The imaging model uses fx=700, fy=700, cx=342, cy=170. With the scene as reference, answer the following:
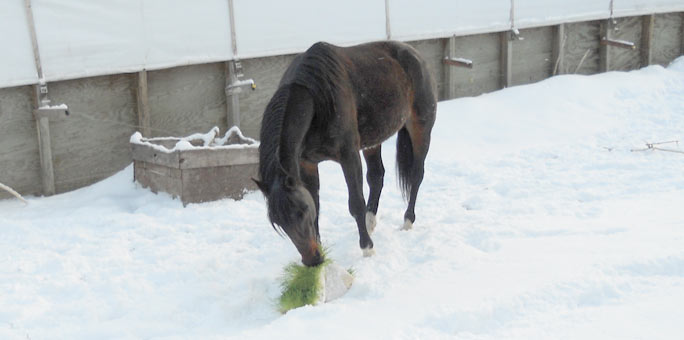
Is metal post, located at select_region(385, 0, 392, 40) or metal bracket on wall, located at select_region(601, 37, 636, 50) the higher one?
metal post, located at select_region(385, 0, 392, 40)

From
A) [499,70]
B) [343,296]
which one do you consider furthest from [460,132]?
[343,296]

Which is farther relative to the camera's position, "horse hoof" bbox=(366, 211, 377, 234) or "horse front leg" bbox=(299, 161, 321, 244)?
"horse hoof" bbox=(366, 211, 377, 234)

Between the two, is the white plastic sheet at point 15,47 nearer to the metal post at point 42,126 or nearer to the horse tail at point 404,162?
the metal post at point 42,126

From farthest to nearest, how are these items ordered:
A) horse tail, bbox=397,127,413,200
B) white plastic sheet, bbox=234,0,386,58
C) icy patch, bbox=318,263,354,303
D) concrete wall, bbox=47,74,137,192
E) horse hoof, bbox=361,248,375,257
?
white plastic sheet, bbox=234,0,386,58
concrete wall, bbox=47,74,137,192
horse tail, bbox=397,127,413,200
horse hoof, bbox=361,248,375,257
icy patch, bbox=318,263,354,303

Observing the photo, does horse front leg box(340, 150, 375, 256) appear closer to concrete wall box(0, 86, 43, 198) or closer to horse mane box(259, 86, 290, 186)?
horse mane box(259, 86, 290, 186)

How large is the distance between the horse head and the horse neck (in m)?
0.09

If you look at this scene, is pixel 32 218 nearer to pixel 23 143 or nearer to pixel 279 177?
pixel 23 143

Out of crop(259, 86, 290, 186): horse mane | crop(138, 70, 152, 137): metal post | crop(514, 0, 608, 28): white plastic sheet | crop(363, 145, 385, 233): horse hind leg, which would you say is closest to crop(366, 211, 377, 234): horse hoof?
crop(363, 145, 385, 233): horse hind leg

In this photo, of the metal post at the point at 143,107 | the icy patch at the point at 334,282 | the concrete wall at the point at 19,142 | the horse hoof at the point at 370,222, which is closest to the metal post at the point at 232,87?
the metal post at the point at 143,107

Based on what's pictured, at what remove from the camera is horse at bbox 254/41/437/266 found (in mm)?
3994

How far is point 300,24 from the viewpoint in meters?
7.89

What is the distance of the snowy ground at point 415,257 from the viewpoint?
3.61 m

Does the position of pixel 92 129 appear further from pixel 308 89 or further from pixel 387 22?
pixel 387 22

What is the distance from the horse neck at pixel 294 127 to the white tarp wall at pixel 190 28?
9.72ft
